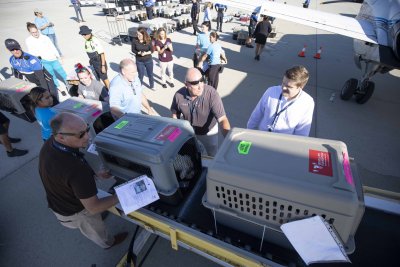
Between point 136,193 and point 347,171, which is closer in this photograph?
point 347,171

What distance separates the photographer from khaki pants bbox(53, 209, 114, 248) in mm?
2361

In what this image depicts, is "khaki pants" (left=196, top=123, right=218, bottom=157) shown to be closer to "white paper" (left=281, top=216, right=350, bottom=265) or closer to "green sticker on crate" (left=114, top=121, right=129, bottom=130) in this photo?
"green sticker on crate" (left=114, top=121, right=129, bottom=130)

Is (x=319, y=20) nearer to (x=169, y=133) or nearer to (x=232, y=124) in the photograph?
(x=232, y=124)

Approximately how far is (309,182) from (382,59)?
17.4 ft

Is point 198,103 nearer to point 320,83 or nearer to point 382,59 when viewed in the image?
point 382,59

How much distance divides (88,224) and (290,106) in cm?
257

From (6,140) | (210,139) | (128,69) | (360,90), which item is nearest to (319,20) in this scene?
(360,90)

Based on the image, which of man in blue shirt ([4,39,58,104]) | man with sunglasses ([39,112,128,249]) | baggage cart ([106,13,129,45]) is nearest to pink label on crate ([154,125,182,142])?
man with sunglasses ([39,112,128,249])

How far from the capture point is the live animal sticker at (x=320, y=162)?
1300mm

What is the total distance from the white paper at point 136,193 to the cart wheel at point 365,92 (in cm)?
658

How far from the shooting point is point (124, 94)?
3395 millimetres

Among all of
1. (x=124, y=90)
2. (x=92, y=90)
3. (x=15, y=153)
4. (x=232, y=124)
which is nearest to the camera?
(x=124, y=90)

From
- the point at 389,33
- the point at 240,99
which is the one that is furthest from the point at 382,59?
the point at 240,99

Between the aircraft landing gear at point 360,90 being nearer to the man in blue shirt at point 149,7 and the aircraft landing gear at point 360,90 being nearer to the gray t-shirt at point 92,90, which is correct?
the gray t-shirt at point 92,90
